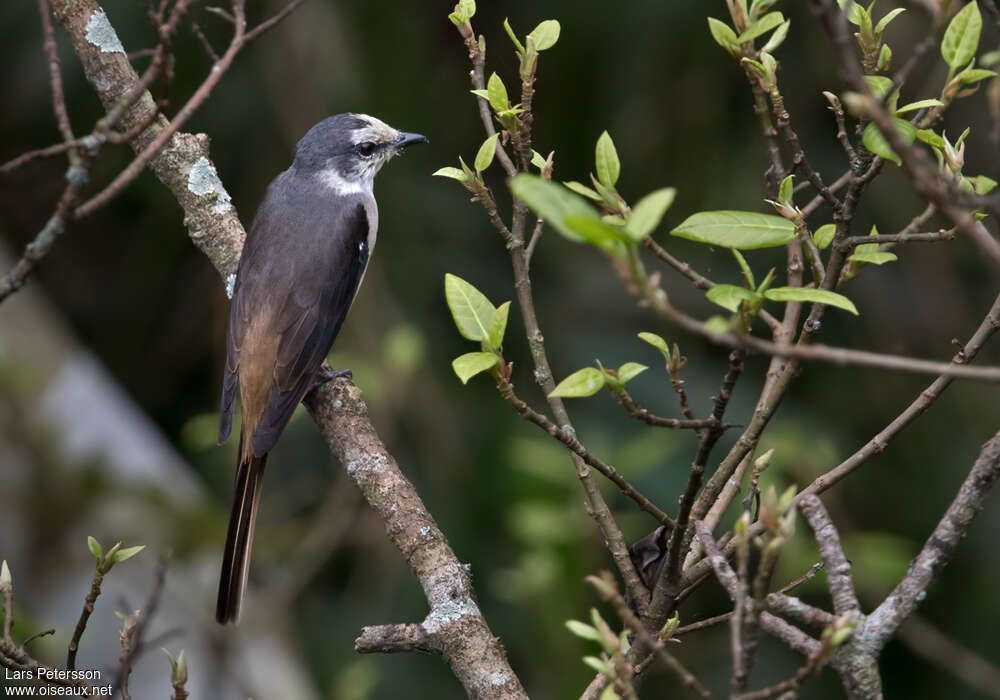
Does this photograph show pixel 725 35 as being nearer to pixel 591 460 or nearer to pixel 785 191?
pixel 785 191

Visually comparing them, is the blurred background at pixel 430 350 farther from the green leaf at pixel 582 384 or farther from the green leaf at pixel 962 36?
the green leaf at pixel 962 36

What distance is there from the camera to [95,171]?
7059 mm

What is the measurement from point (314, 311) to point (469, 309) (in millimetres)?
2131

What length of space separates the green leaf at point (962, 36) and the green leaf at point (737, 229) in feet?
1.63

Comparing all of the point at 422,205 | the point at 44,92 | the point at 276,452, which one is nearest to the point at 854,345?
the point at 422,205

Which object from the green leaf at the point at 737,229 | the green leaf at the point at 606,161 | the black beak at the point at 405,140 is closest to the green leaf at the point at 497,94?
the green leaf at the point at 606,161

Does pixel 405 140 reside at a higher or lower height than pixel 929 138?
lower

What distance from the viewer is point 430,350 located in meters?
6.68

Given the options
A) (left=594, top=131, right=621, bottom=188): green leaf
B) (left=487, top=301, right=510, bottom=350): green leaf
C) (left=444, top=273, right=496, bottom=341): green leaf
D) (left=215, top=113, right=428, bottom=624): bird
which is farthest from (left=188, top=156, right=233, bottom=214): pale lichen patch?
(left=594, top=131, right=621, bottom=188): green leaf

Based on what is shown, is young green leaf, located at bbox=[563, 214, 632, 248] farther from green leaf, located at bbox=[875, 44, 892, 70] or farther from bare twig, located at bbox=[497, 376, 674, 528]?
green leaf, located at bbox=[875, 44, 892, 70]

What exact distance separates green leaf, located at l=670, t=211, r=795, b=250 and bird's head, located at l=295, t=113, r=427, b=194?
3.26 metres

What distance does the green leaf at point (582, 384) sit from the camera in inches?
84.3

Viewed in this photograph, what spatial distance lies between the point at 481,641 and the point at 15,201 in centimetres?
589

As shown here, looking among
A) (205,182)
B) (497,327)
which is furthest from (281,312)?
(497,327)
